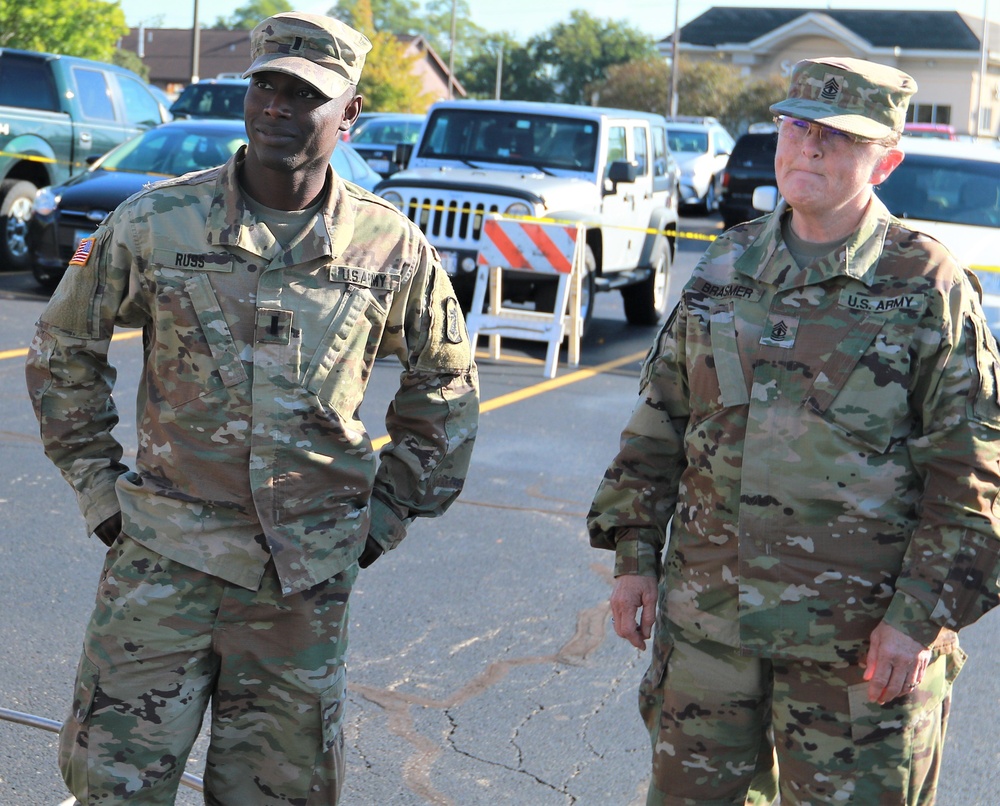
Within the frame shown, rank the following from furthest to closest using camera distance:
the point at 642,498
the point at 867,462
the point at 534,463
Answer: the point at 534,463 < the point at 642,498 < the point at 867,462

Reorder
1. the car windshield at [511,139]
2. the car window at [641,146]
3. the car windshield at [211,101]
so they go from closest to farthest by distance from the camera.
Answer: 1. the car windshield at [511,139]
2. the car window at [641,146]
3. the car windshield at [211,101]

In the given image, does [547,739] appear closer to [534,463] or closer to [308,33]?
[308,33]

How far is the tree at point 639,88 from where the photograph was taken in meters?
51.1

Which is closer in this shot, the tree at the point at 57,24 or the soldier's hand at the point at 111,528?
the soldier's hand at the point at 111,528

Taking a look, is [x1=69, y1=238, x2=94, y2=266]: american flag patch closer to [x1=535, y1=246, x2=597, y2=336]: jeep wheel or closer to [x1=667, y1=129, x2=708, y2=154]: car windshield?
[x1=535, y1=246, x2=597, y2=336]: jeep wheel

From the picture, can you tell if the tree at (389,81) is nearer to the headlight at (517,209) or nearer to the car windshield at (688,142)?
the car windshield at (688,142)

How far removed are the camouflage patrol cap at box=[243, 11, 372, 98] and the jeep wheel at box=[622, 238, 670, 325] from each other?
985 cm

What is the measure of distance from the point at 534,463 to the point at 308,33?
15.9ft

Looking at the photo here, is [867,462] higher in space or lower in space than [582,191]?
lower

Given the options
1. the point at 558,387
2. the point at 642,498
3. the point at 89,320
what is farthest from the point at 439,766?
the point at 558,387

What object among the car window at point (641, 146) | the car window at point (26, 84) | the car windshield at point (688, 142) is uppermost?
the car windshield at point (688, 142)

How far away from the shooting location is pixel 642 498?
282 centimetres

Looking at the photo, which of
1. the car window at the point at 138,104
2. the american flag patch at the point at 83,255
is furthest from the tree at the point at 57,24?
the american flag patch at the point at 83,255

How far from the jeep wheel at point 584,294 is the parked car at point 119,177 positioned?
1.94 metres
